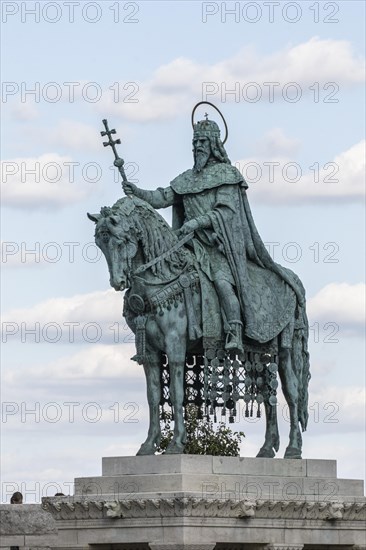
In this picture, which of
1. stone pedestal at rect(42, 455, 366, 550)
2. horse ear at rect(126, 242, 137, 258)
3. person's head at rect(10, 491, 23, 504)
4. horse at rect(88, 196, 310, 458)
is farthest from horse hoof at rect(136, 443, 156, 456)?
person's head at rect(10, 491, 23, 504)

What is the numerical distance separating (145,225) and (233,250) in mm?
1728

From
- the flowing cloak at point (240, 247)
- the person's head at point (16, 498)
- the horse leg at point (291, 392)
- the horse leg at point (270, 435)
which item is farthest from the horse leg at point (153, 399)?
the person's head at point (16, 498)

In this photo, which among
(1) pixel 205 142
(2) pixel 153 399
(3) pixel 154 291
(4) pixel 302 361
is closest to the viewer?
(3) pixel 154 291

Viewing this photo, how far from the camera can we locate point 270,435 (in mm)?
39531

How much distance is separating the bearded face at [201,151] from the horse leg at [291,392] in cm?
353

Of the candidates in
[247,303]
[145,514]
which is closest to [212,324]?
[247,303]

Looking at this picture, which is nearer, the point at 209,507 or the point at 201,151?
the point at 209,507

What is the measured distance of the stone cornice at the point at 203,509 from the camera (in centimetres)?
3662

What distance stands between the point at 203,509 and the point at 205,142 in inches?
255

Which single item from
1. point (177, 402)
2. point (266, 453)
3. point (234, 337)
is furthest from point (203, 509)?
point (234, 337)

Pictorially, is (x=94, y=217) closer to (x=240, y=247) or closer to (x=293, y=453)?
(x=240, y=247)

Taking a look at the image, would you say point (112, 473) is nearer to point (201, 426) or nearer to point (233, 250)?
point (233, 250)

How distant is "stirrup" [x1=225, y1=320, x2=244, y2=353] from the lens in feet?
124

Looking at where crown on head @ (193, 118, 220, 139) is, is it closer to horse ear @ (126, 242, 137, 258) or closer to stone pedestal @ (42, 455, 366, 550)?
horse ear @ (126, 242, 137, 258)
